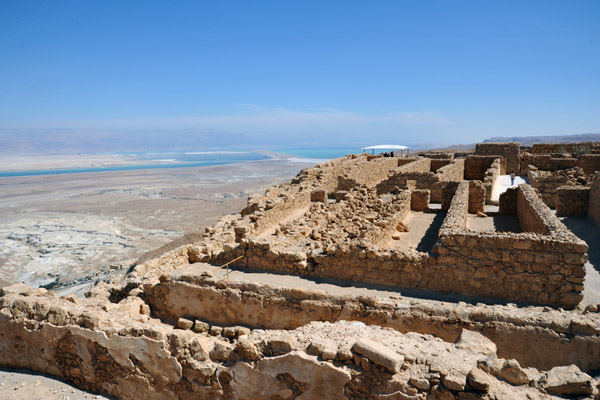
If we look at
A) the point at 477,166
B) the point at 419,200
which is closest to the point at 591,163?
the point at 477,166

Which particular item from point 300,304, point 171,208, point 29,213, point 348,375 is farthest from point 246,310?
→ point 29,213

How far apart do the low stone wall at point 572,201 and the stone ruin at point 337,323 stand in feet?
17.1

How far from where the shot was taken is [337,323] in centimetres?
506

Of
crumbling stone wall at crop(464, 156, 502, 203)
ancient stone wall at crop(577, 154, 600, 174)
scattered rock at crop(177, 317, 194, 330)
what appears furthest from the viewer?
crumbling stone wall at crop(464, 156, 502, 203)

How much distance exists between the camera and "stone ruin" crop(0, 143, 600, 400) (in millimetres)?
3963

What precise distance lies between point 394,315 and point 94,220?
98.4 ft

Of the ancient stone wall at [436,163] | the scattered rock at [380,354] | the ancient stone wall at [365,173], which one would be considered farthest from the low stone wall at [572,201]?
the scattered rock at [380,354]

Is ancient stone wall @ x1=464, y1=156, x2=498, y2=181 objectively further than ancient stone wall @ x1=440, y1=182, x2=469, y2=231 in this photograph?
Yes

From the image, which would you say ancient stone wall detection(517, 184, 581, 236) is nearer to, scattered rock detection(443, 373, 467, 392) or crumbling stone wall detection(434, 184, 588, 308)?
crumbling stone wall detection(434, 184, 588, 308)

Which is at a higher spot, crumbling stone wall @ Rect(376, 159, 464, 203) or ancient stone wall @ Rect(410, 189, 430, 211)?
crumbling stone wall @ Rect(376, 159, 464, 203)

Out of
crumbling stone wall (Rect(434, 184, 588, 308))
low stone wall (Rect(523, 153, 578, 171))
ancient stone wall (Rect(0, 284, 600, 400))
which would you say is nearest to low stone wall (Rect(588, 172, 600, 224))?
crumbling stone wall (Rect(434, 184, 588, 308))

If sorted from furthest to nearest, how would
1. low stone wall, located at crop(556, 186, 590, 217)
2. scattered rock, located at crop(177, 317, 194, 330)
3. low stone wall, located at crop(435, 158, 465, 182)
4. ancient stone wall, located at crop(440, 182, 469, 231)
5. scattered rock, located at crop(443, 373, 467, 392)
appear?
low stone wall, located at crop(435, 158, 465, 182)
low stone wall, located at crop(556, 186, 590, 217)
ancient stone wall, located at crop(440, 182, 469, 231)
scattered rock, located at crop(177, 317, 194, 330)
scattered rock, located at crop(443, 373, 467, 392)

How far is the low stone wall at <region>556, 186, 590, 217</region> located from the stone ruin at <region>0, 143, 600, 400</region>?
5.22 metres

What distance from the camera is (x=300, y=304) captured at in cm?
604
